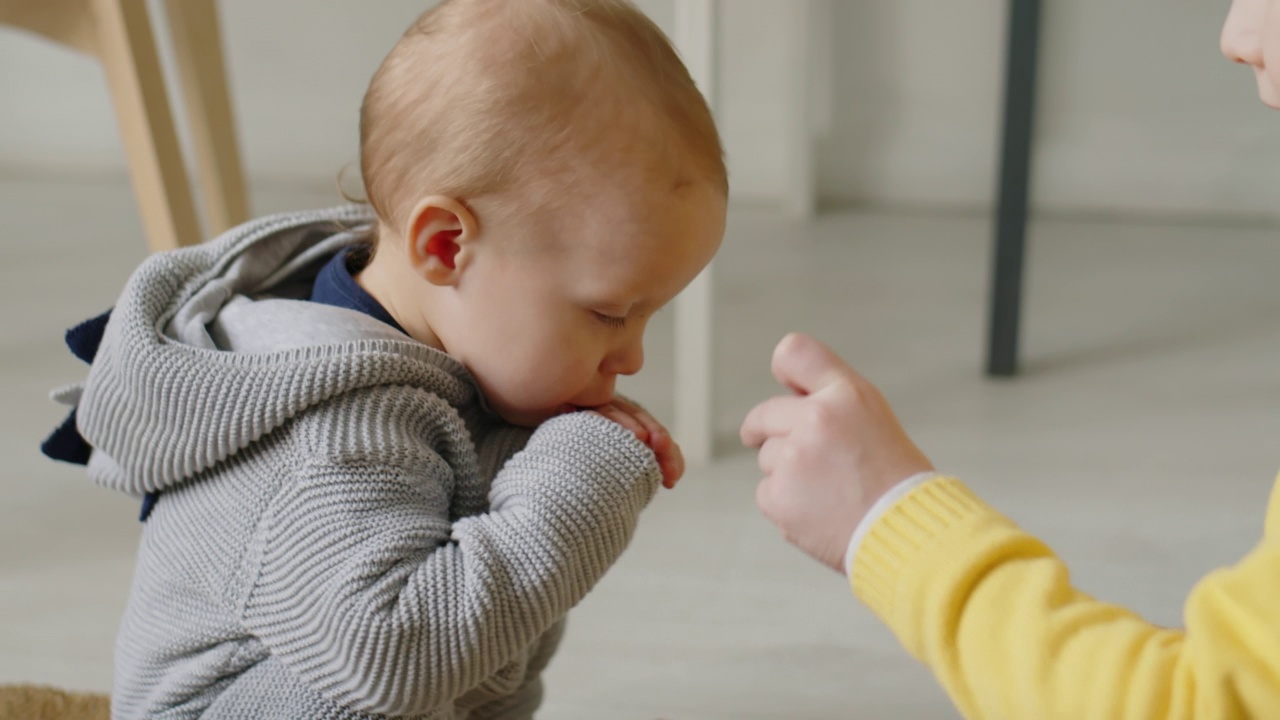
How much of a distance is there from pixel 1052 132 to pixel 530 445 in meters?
1.58

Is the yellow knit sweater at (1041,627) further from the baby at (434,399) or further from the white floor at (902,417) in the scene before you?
the white floor at (902,417)

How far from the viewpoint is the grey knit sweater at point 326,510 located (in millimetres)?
602

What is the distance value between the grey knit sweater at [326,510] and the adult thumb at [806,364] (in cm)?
12

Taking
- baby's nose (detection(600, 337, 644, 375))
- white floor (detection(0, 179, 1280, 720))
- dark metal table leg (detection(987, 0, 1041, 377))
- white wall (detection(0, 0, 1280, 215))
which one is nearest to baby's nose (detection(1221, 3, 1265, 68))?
baby's nose (detection(600, 337, 644, 375))

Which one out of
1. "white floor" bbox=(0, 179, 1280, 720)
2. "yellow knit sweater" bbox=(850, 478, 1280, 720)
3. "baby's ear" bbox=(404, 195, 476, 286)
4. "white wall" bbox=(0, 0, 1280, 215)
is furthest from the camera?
"white wall" bbox=(0, 0, 1280, 215)

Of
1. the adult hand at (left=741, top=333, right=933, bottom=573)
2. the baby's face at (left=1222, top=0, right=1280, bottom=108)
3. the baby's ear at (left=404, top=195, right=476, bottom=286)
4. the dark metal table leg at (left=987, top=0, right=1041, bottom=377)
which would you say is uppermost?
the baby's face at (left=1222, top=0, right=1280, bottom=108)

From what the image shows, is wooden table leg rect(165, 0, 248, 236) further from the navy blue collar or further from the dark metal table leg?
the dark metal table leg

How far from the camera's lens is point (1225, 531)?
119cm

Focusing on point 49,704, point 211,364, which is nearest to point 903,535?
point 211,364

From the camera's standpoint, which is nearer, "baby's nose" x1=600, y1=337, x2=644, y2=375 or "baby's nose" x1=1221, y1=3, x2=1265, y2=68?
"baby's nose" x1=1221, y1=3, x2=1265, y2=68

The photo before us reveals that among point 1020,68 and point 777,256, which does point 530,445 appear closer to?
point 1020,68

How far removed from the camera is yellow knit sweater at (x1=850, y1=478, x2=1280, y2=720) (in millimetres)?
435

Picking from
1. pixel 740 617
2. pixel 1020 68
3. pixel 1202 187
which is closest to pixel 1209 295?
pixel 1202 187

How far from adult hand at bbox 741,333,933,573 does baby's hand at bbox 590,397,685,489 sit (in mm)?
161
